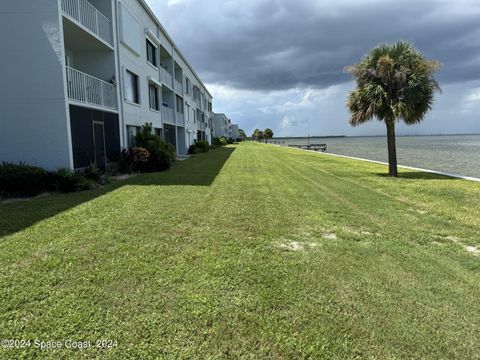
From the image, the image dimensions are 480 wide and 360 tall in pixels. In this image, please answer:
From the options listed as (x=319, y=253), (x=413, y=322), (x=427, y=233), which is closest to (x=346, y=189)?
(x=427, y=233)

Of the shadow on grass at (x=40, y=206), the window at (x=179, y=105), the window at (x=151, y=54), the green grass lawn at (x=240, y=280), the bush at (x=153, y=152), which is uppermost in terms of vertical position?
the window at (x=151, y=54)

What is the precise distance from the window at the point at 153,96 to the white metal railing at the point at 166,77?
1526 millimetres

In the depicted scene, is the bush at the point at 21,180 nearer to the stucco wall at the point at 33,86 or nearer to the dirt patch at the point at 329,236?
the stucco wall at the point at 33,86

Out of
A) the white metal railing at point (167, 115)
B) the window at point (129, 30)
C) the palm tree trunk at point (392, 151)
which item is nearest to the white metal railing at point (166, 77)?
the white metal railing at point (167, 115)

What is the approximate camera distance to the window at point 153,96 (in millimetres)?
22062

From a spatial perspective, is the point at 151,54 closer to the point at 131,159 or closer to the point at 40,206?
the point at 131,159

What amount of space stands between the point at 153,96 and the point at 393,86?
15.4 meters

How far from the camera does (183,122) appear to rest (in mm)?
32312

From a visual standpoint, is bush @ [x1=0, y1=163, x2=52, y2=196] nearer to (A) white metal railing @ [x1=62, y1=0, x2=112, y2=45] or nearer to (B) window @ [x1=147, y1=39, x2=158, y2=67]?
(A) white metal railing @ [x1=62, y1=0, x2=112, y2=45]

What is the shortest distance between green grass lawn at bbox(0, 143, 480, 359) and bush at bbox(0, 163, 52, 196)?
1703mm

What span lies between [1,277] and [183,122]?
95.8ft

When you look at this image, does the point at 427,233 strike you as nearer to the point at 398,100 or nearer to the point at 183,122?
the point at 398,100

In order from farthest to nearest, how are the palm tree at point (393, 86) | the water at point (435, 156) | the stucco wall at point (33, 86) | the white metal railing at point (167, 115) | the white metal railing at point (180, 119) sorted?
the white metal railing at point (180, 119) → the white metal railing at point (167, 115) → the water at point (435, 156) → the palm tree at point (393, 86) → the stucco wall at point (33, 86)

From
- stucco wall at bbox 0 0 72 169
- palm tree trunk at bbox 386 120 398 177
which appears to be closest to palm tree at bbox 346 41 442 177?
palm tree trunk at bbox 386 120 398 177
